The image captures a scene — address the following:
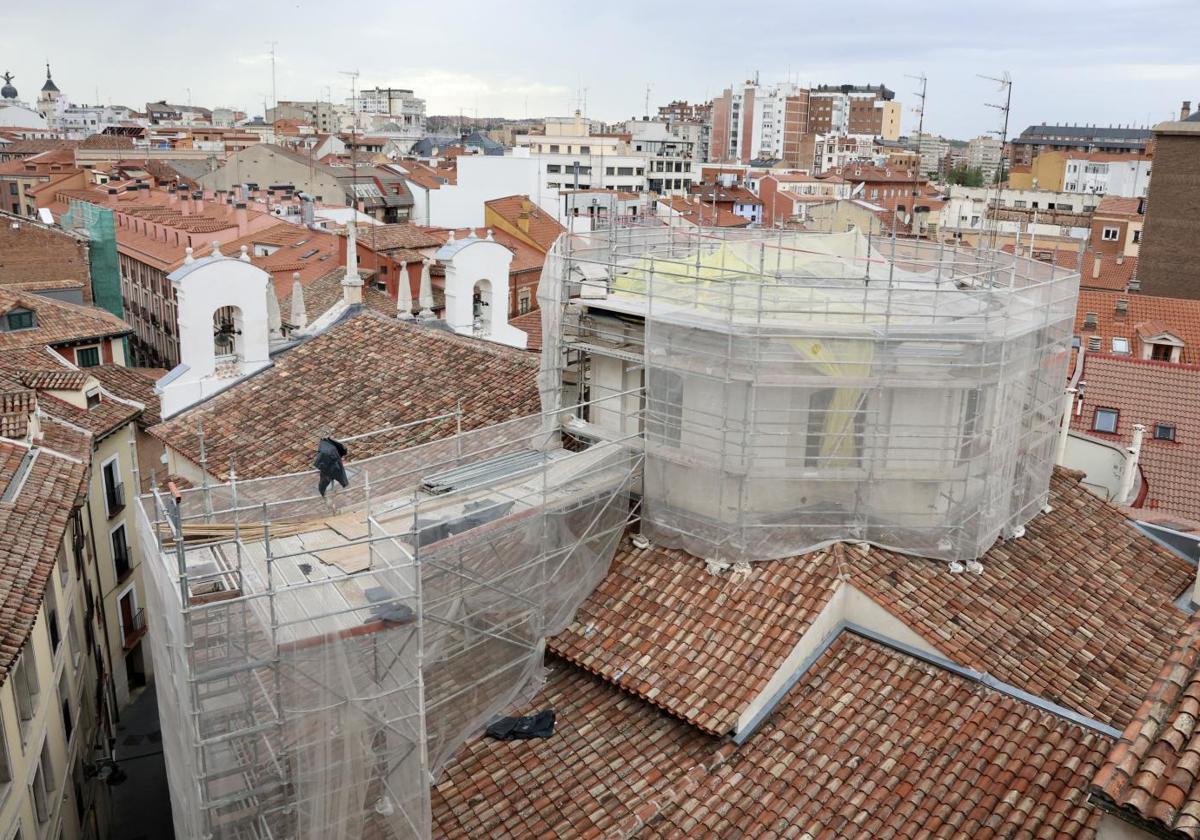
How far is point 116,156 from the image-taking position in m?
80.7

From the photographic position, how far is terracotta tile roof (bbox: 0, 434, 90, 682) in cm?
Answer: 1113

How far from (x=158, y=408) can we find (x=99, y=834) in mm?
9996

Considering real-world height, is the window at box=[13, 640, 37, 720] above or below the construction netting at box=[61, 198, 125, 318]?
below

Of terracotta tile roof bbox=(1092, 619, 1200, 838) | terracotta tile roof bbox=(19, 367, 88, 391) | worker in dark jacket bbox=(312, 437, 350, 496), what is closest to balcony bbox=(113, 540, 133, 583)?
terracotta tile roof bbox=(19, 367, 88, 391)

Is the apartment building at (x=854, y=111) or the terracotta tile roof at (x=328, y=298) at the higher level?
the apartment building at (x=854, y=111)

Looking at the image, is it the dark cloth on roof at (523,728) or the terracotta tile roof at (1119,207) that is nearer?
the dark cloth on roof at (523,728)

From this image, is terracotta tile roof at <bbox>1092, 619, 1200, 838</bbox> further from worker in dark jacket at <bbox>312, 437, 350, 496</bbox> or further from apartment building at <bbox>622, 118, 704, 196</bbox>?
apartment building at <bbox>622, 118, 704, 196</bbox>

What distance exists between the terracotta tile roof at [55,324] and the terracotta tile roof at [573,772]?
1769cm

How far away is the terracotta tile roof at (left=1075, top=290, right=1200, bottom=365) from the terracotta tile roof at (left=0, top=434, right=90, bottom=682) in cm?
2579

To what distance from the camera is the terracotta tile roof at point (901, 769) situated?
921cm

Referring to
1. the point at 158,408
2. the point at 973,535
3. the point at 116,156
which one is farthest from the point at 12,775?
the point at 116,156

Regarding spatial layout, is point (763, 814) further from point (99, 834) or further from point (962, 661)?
point (99, 834)

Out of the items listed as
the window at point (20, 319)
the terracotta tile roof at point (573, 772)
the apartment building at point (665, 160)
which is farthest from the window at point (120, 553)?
the apartment building at point (665, 160)

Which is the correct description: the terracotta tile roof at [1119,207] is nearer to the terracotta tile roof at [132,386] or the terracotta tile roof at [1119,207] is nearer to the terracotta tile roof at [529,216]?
the terracotta tile roof at [529,216]
